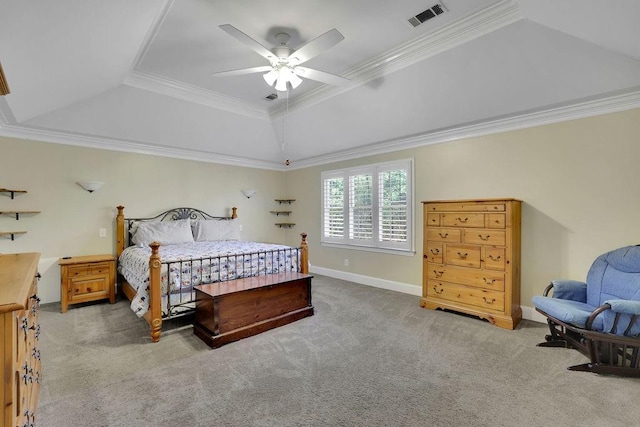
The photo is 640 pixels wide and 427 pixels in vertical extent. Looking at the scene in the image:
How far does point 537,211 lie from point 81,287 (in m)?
6.24

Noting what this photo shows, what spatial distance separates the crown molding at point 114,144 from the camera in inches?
167

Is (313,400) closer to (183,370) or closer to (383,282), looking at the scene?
(183,370)

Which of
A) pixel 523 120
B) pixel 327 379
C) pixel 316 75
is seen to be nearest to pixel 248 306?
pixel 327 379

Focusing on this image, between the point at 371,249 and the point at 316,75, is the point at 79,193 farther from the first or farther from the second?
the point at 371,249

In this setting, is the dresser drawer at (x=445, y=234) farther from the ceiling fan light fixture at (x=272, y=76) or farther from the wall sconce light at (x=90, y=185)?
the wall sconce light at (x=90, y=185)

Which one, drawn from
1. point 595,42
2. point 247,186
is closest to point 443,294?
point 595,42

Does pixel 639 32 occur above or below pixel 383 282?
above

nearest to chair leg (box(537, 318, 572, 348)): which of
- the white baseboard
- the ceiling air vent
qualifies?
the white baseboard

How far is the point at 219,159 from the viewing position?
6.18 meters

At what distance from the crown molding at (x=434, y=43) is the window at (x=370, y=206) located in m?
1.62

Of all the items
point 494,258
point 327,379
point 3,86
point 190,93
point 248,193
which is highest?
point 190,93

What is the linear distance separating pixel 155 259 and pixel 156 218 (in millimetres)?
2598

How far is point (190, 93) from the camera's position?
4.64 m

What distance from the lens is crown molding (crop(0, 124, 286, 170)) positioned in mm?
4234
